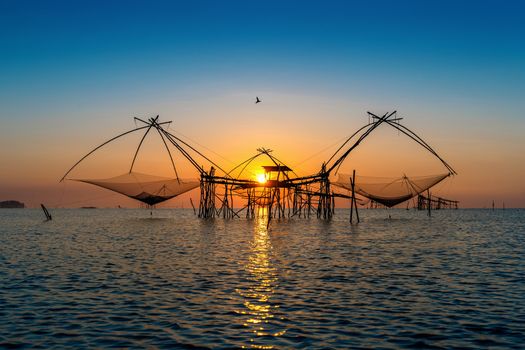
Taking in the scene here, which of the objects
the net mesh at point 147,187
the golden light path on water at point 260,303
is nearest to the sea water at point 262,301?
the golden light path on water at point 260,303

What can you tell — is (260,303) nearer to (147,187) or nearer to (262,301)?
(262,301)

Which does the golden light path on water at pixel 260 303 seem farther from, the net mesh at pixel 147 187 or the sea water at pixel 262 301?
the net mesh at pixel 147 187

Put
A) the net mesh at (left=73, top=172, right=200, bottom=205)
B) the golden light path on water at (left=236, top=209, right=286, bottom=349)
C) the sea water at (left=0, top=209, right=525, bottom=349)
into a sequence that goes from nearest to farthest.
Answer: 1. the sea water at (left=0, top=209, right=525, bottom=349)
2. the golden light path on water at (left=236, top=209, right=286, bottom=349)
3. the net mesh at (left=73, top=172, right=200, bottom=205)

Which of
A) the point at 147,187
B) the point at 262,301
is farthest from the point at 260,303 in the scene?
the point at 147,187

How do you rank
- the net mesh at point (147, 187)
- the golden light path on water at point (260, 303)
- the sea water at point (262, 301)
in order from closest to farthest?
the sea water at point (262, 301) → the golden light path on water at point (260, 303) → the net mesh at point (147, 187)

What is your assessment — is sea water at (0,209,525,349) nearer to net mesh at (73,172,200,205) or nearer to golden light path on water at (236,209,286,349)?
golden light path on water at (236,209,286,349)

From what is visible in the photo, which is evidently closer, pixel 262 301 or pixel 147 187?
pixel 262 301

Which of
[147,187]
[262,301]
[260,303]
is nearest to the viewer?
[260,303]

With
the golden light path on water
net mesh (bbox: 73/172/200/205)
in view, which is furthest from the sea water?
net mesh (bbox: 73/172/200/205)

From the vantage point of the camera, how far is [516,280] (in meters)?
15.8

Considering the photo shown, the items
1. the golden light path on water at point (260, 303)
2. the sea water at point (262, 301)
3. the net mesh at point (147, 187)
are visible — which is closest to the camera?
the sea water at point (262, 301)

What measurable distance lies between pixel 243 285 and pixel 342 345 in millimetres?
6108

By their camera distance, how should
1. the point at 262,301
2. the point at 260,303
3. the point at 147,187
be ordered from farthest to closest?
the point at 147,187, the point at 262,301, the point at 260,303

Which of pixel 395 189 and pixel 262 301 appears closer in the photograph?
pixel 262 301
